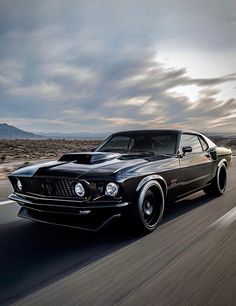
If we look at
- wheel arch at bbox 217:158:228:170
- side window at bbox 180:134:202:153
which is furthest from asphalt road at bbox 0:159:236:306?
wheel arch at bbox 217:158:228:170

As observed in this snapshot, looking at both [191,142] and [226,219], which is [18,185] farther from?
[191,142]

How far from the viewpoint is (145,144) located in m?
5.93

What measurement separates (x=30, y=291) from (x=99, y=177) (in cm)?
157

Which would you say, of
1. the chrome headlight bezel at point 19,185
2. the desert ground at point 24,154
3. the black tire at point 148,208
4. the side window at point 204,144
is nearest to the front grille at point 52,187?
the chrome headlight bezel at point 19,185

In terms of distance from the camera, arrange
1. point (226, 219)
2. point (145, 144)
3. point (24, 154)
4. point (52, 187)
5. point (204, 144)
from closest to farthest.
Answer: point (52, 187), point (226, 219), point (145, 144), point (204, 144), point (24, 154)

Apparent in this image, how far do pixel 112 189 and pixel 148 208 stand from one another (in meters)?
0.75

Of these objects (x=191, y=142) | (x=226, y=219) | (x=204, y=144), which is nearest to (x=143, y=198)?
(x=226, y=219)

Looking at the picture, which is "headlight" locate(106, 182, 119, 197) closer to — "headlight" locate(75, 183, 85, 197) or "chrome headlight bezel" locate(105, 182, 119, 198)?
"chrome headlight bezel" locate(105, 182, 119, 198)

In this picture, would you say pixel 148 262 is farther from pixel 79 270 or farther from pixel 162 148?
pixel 162 148

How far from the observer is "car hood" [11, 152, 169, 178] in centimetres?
428

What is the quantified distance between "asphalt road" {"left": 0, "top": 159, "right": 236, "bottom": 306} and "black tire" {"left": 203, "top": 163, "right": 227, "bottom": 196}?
1.66 m

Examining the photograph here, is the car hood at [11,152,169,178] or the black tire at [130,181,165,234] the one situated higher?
the car hood at [11,152,169,178]

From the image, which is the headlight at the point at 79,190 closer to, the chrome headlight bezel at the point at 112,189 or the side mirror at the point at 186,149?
the chrome headlight bezel at the point at 112,189

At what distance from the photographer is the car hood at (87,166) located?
14.0 ft
